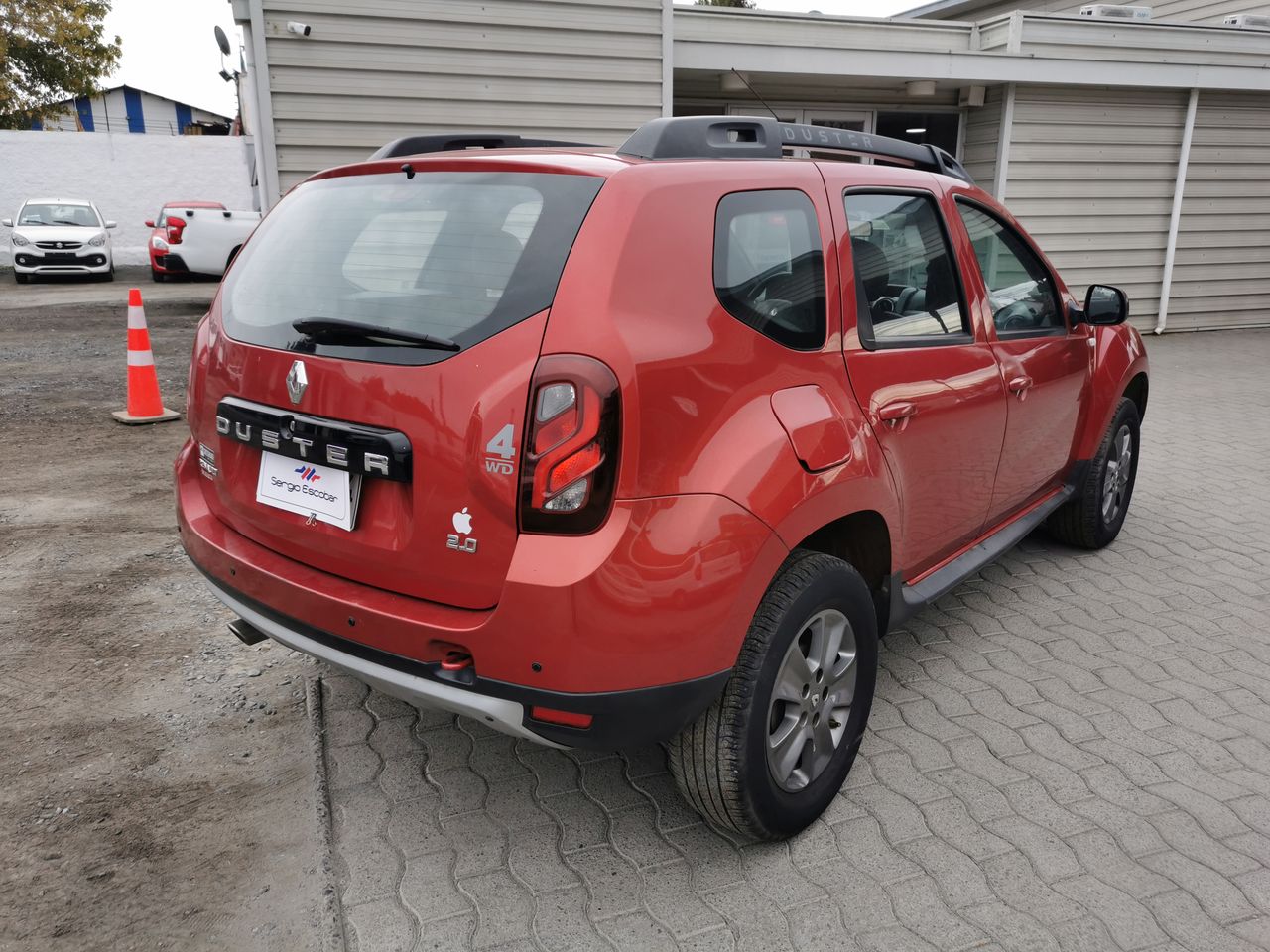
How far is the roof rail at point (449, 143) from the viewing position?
2.86 m

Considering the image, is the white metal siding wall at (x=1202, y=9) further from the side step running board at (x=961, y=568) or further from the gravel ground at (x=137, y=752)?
the gravel ground at (x=137, y=752)

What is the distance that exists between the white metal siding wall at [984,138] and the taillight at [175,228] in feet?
36.6

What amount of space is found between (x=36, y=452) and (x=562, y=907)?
5.55m

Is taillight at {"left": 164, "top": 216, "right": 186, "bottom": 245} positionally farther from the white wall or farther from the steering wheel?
the steering wheel

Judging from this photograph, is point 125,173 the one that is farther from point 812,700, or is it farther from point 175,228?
point 812,700

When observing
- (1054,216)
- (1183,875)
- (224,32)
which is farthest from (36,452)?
(224,32)

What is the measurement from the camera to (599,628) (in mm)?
1982

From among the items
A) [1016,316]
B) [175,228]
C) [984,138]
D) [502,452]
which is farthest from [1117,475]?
[175,228]

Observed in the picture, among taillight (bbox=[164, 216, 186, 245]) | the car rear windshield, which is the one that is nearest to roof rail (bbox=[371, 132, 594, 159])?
the car rear windshield

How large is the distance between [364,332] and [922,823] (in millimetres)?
1924

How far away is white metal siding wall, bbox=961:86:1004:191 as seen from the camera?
10.8 metres

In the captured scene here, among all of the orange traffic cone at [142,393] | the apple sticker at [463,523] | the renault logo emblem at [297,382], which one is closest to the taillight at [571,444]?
the apple sticker at [463,523]

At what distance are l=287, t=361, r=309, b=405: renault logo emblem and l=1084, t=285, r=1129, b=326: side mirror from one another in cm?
312

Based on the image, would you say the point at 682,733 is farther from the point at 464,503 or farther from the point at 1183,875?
the point at 1183,875
